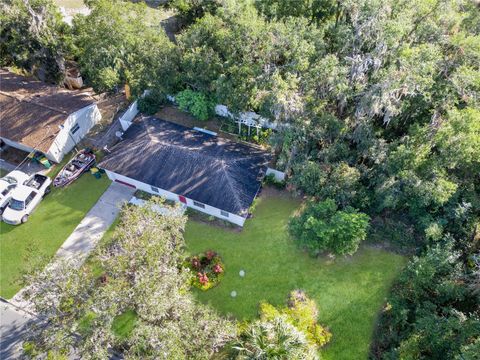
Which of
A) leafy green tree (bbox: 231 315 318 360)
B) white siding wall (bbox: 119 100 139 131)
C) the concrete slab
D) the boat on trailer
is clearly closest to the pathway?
the concrete slab

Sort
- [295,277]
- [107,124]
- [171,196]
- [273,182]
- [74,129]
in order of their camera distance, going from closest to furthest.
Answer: [295,277] < [171,196] < [273,182] < [74,129] < [107,124]

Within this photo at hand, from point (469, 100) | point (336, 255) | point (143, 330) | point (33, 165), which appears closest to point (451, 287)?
point (336, 255)

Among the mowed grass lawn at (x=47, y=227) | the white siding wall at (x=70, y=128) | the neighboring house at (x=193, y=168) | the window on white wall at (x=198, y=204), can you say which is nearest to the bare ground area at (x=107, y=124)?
the white siding wall at (x=70, y=128)

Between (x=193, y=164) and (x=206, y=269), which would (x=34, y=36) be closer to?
(x=193, y=164)

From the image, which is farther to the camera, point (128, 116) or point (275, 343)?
point (128, 116)

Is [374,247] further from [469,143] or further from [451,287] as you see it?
[469,143]

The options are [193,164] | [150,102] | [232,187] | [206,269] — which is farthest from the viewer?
[150,102]

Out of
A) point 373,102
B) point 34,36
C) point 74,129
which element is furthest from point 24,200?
point 373,102
